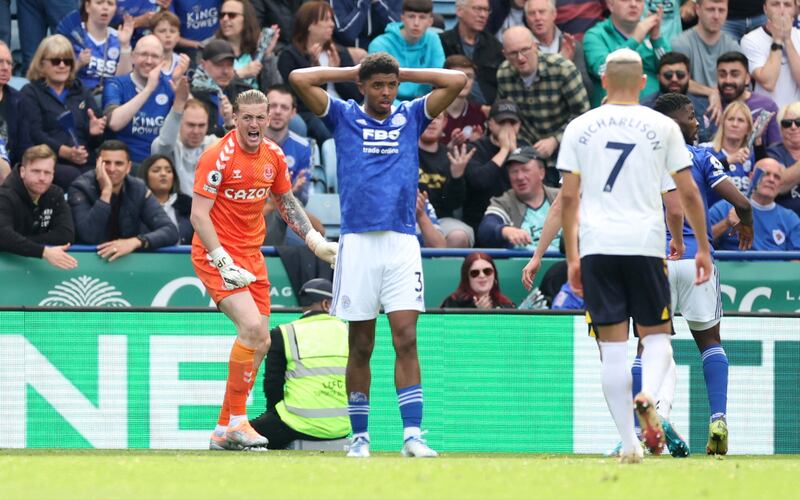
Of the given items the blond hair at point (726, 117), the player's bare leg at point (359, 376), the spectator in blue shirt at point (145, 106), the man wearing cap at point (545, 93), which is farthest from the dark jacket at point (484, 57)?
the player's bare leg at point (359, 376)

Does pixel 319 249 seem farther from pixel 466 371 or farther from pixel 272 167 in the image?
pixel 466 371

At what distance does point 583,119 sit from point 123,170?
6.14m

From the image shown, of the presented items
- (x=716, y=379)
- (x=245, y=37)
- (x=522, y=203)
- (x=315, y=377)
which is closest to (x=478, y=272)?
(x=522, y=203)

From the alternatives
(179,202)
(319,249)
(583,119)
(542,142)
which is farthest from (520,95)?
(583,119)

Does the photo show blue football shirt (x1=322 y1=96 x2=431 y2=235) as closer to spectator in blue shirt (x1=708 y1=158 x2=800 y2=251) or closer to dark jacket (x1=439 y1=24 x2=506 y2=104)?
spectator in blue shirt (x1=708 y1=158 x2=800 y2=251)

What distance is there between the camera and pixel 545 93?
1530 cm

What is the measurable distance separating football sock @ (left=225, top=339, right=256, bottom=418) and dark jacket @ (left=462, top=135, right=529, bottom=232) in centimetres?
478

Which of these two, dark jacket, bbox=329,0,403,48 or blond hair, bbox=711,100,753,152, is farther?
dark jacket, bbox=329,0,403,48

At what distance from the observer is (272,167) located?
408 inches

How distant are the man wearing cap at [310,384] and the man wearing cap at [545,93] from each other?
493cm

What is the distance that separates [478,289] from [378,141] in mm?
3690

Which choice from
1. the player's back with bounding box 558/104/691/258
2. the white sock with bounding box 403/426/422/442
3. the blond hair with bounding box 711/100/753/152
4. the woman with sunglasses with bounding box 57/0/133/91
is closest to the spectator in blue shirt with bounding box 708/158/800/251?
the blond hair with bounding box 711/100/753/152

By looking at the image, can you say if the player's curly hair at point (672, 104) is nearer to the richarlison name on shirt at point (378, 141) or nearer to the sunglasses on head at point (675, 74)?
the richarlison name on shirt at point (378, 141)

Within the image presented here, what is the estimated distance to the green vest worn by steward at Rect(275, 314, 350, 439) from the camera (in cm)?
1091
